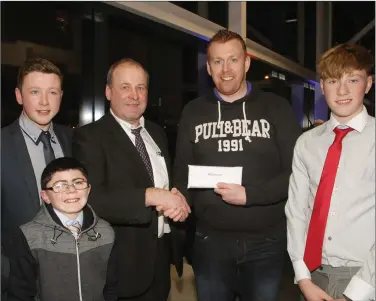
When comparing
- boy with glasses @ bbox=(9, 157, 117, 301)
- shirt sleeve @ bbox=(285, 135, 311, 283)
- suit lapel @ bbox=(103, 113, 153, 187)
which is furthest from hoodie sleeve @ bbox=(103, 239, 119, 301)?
shirt sleeve @ bbox=(285, 135, 311, 283)

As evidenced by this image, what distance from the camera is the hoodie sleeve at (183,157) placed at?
228cm

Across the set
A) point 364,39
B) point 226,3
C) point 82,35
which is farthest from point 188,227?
point 364,39

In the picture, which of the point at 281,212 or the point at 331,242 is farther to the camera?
the point at 281,212

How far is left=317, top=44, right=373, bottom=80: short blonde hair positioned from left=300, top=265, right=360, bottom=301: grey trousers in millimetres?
A: 825

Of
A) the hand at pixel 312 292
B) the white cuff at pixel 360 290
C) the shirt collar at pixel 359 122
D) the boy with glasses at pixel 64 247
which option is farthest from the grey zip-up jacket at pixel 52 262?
the shirt collar at pixel 359 122

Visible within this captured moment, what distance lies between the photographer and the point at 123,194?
205 centimetres

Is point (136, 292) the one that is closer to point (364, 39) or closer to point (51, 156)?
point (51, 156)

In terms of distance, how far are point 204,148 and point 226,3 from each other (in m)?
4.32

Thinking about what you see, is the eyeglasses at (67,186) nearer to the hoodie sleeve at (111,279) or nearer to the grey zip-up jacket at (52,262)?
the grey zip-up jacket at (52,262)

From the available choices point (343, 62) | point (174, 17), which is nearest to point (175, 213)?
point (343, 62)

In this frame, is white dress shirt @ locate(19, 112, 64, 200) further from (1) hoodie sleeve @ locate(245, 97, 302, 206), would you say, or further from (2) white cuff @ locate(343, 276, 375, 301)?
(2) white cuff @ locate(343, 276, 375, 301)

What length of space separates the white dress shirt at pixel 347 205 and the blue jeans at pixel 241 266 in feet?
0.90

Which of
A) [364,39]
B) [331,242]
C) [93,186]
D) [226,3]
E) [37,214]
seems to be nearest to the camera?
[331,242]

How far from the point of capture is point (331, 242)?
68.3 inches
